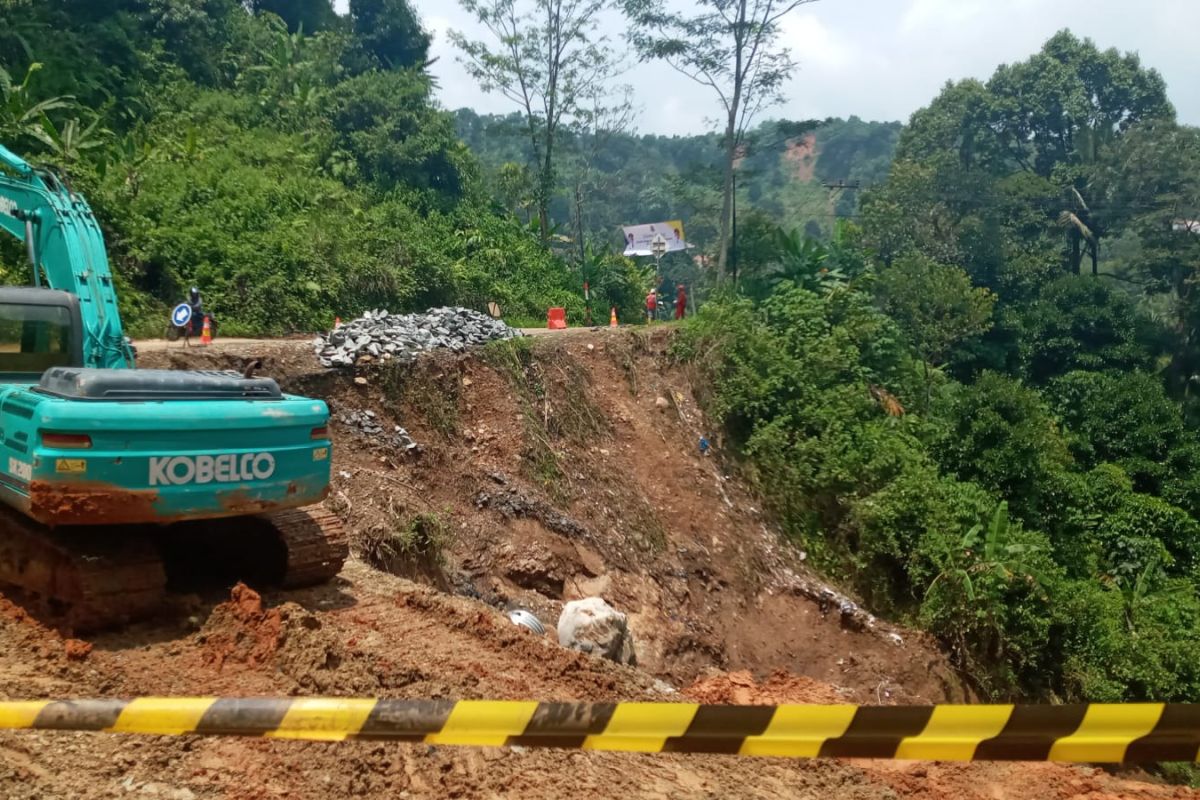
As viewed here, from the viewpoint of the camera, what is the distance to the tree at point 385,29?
33875 millimetres

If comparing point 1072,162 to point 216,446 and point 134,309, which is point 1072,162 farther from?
point 216,446

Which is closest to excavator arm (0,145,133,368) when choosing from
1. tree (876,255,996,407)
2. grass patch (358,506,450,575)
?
grass patch (358,506,450,575)

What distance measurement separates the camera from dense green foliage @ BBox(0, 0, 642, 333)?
57.7ft

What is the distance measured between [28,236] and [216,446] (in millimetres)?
2979

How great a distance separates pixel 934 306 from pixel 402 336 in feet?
52.3

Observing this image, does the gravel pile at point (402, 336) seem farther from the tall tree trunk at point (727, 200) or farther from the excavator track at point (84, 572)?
the tall tree trunk at point (727, 200)

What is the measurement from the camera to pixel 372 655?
5.61m

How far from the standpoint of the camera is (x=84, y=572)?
5520 millimetres

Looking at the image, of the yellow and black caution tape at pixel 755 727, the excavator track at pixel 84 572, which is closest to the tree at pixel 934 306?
the excavator track at pixel 84 572

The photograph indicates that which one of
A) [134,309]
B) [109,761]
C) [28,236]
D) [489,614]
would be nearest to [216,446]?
[109,761]

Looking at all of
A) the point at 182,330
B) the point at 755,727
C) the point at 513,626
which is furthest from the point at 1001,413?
the point at 755,727

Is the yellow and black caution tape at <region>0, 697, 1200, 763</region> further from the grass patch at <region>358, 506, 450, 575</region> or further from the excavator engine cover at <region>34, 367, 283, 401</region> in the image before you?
the grass patch at <region>358, 506, 450, 575</region>

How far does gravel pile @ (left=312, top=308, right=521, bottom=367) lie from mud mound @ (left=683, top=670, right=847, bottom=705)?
17.6ft

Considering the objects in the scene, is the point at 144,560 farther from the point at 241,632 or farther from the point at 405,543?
the point at 405,543
